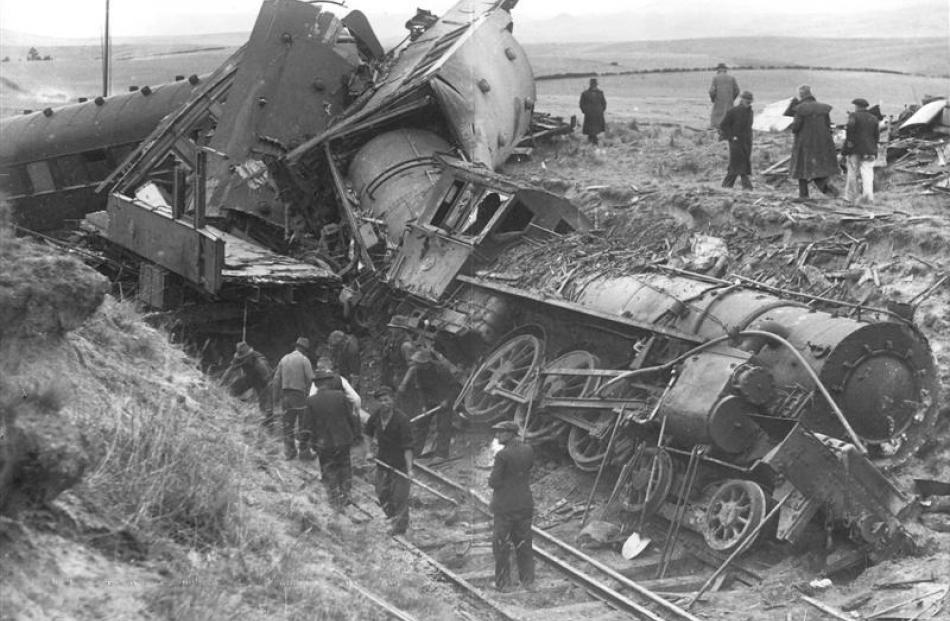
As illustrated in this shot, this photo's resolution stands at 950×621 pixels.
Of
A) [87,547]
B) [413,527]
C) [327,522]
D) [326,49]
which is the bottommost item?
[413,527]

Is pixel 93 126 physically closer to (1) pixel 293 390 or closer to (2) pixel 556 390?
(1) pixel 293 390

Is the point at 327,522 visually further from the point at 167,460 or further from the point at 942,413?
the point at 942,413

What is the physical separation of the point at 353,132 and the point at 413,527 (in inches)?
284

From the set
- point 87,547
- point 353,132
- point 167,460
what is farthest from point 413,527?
point 353,132

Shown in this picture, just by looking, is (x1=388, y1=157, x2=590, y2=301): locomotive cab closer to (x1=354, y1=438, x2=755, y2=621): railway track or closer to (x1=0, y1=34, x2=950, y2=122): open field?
(x1=354, y1=438, x2=755, y2=621): railway track

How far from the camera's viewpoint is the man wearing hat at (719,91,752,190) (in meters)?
16.1

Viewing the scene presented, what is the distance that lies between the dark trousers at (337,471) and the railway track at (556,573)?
66cm

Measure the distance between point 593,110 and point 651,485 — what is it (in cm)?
1187

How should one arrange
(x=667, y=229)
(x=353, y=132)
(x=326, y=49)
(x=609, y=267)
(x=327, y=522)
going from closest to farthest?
1. (x=327, y=522)
2. (x=609, y=267)
3. (x=667, y=229)
4. (x=353, y=132)
5. (x=326, y=49)

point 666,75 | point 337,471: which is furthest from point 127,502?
point 666,75

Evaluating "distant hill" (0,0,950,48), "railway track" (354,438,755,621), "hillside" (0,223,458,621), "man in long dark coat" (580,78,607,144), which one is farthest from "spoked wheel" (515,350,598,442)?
"distant hill" (0,0,950,48)

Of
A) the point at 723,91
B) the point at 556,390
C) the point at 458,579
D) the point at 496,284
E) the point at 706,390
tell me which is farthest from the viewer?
the point at 723,91

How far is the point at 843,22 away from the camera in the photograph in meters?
90.2

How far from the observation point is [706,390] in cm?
1038
